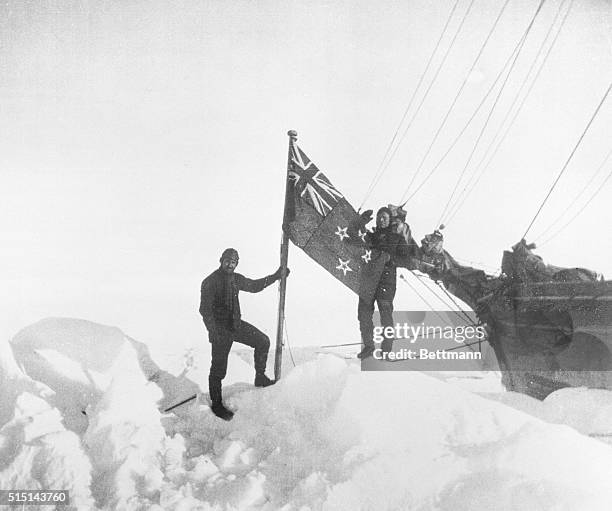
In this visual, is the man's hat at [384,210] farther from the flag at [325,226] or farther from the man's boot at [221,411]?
the man's boot at [221,411]

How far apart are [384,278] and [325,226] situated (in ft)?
2.19

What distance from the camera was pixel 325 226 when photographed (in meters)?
3.41

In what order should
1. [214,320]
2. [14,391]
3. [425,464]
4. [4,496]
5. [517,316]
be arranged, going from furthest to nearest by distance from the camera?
1. [517,316]
2. [214,320]
3. [14,391]
4. [4,496]
5. [425,464]

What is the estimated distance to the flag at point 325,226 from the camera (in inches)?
133

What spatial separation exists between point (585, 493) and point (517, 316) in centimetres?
197

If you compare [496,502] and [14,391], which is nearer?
[496,502]

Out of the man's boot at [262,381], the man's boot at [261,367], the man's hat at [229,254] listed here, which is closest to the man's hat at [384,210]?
the man's hat at [229,254]

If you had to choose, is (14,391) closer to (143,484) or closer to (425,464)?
(143,484)

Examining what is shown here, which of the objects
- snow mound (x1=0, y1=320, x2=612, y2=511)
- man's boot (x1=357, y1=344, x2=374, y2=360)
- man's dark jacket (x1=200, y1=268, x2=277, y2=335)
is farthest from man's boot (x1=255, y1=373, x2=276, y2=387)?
man's boot (x1=357, y1=344, x2=374, y2=360)

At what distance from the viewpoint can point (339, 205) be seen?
343cm

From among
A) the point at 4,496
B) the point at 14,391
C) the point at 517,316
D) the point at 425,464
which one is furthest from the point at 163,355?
the point at 517,316

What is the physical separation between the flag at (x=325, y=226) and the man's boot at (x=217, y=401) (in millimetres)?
1203

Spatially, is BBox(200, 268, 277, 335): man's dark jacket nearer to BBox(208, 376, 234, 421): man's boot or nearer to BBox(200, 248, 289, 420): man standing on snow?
BBox(200, 248, 289, 420): man standing on snow

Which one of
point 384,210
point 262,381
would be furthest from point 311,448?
point 384,210
